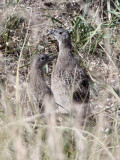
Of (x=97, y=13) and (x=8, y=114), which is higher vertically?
(x=97, y=13)

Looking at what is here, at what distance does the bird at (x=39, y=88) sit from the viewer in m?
5.30

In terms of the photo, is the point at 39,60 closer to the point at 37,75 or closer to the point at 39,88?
the point at 37,75

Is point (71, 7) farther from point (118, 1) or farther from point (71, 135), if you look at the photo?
point (71, 135)

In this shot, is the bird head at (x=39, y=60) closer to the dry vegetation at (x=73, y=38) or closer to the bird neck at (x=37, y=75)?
the bird neck at (x=37, y=75)

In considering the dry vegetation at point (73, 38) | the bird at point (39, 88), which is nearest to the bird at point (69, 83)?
the bird at point (39, 88)

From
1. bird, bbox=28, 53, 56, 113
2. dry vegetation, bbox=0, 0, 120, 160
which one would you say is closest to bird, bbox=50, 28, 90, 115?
bird, bbox=28, 53, 56, 113

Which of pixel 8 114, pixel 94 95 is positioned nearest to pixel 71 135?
pixel 8 114

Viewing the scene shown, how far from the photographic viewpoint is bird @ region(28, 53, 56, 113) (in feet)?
17.4

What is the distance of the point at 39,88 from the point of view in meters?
5.75

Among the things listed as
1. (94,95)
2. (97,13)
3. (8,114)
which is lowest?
(94,95)

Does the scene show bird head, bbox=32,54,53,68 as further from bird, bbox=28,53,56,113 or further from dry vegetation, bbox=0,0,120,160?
dry vegetation, bbox=0,0,120,160

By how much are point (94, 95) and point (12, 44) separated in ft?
5.16

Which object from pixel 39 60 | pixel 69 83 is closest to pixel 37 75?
pixel 39 60

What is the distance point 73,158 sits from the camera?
13.3ft
